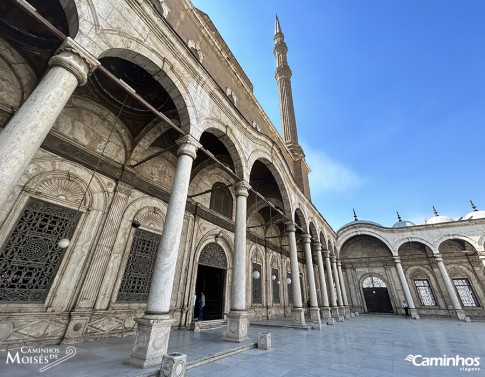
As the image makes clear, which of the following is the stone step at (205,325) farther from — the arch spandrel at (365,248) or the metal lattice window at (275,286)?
the arch spandrel at (365,248)

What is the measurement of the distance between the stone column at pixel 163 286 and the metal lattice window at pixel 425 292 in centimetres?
2335

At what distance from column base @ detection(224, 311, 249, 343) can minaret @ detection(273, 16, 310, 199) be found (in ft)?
34.2

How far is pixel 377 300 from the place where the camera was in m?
20.4

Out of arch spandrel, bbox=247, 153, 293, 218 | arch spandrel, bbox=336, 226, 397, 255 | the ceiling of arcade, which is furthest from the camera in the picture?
arch spandrel, bbox=336, 226, 397, 255

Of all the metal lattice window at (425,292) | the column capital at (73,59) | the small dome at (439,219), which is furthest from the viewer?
the small dome at (439,219)

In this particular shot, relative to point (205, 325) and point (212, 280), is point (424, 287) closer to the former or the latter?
point (212, 280)

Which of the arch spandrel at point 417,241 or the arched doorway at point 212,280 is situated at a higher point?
the arch spandrel at point 417,241

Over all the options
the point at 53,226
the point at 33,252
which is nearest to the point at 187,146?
the point at 53,226

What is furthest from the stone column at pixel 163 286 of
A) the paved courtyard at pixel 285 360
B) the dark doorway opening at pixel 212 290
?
the dark doorway opening at pixel 212 290

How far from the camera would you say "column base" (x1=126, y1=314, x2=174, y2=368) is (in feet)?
11.5

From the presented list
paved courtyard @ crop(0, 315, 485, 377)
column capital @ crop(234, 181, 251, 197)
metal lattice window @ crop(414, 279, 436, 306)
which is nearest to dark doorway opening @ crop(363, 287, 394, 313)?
metal lattice window @ crop(414, 279, 436, 306)

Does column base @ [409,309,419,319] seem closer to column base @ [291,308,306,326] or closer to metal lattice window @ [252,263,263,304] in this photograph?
metal lattice window @ [252,263,263,304]

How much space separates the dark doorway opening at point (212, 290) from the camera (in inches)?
389

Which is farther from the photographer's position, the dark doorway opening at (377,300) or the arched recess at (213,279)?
the dark doorway opening at (377,300)
